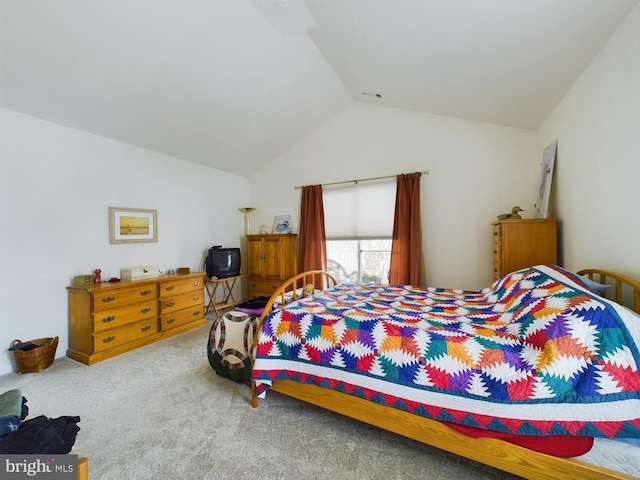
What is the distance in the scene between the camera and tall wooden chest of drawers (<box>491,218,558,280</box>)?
8.23 feet

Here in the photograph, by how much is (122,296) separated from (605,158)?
4385mm

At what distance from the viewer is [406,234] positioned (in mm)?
3645

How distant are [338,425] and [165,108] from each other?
350 centimetres

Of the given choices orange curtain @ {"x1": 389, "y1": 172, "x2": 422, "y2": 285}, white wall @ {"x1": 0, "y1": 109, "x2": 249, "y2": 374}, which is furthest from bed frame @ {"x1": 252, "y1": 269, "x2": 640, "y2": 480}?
white wall @ {"x1": 0, "y1": 109, "x2": 249, "y2": 374}

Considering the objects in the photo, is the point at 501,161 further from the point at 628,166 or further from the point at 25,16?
the point at 25,16

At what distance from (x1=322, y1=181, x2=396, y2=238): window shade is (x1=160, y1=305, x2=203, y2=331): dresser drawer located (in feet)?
7.40

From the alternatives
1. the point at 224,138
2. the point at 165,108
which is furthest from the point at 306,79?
the point at 165,108

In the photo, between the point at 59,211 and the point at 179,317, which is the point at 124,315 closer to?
the point at 179,317

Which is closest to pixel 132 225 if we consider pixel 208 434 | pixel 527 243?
pixel 208 434

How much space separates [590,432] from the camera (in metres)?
1.07

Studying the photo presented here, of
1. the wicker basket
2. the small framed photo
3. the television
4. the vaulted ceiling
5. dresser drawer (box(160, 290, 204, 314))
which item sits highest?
the vaulted ceiling

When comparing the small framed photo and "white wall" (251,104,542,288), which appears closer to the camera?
"white wall" (251,104,542,288)

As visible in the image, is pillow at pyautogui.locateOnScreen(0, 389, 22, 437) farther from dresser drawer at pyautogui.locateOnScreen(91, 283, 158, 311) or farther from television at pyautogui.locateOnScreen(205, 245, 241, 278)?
television at pyautogui.locateOnScreen(205, 245, 241, 278)

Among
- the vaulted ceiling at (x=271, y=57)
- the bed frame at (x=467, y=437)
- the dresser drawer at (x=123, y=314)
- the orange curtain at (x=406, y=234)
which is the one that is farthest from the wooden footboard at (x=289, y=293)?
the vaulted ceiling at (x=271, y=57)
